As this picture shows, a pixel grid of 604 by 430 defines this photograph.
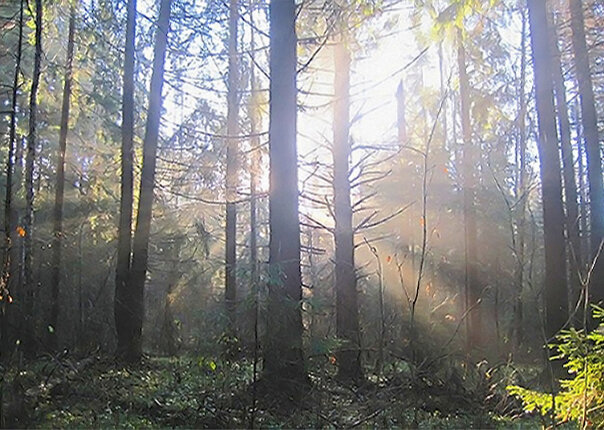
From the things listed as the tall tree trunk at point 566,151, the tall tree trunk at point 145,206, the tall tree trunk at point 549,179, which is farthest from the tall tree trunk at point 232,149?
the tall tree trunk at point 566,151

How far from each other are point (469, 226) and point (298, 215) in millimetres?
9740

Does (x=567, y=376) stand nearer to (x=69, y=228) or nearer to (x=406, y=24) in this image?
(x=406, y=24)

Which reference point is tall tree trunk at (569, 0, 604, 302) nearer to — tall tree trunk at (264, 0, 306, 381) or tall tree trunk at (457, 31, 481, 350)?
tall tree trunk at (457, 31, 481, 350)

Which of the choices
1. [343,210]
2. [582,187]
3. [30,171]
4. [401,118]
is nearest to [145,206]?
[30,171]

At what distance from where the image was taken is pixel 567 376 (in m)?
8.19

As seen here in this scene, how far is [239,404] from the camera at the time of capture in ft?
20.4

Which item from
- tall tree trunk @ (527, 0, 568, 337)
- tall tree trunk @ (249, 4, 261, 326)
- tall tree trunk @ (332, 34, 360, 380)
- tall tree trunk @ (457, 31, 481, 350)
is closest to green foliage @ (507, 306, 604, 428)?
tall tree trunk @ (249, 4, 261, 326)

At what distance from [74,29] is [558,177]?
43.2 feet

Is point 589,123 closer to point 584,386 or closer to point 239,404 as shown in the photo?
point 584,386

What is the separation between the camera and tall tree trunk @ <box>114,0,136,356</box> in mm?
11625

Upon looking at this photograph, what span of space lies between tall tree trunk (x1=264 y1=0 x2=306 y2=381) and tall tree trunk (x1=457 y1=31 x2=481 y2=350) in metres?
8.78

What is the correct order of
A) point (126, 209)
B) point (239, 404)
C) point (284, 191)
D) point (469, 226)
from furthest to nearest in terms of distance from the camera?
point (469, 226) < point (126, 209) < point (284, 191) < point (239, 404)

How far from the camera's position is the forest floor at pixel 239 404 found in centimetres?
584

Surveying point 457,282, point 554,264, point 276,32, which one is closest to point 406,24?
point 276,32
